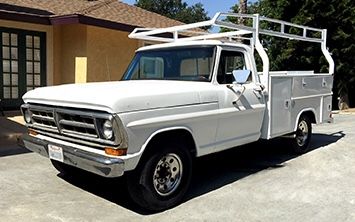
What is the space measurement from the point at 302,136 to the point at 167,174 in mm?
4144

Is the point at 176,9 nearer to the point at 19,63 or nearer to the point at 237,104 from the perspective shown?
the point at 19,63

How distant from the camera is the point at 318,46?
1875 centimetres

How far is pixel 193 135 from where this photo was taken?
215 inches

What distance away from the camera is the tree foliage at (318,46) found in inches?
731

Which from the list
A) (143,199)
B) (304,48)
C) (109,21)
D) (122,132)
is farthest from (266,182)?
(304,48)

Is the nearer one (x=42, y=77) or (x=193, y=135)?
(x=193, y=135)

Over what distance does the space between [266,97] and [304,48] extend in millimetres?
13157

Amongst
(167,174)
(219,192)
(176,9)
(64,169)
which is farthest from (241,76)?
(176,9)

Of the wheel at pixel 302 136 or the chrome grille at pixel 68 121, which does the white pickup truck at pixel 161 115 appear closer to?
the chrome grille at pixel 68 121

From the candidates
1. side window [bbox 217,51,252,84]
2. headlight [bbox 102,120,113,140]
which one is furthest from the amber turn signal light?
side window [bbox 217,51,252,84]

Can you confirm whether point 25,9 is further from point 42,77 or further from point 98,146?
point 98,146

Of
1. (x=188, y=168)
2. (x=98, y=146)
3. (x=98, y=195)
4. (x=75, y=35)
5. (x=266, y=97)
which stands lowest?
→ (x=98, y=195)

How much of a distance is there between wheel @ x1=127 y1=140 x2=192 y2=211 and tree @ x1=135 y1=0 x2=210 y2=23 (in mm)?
60850

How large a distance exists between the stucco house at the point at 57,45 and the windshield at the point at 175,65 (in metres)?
6.05
